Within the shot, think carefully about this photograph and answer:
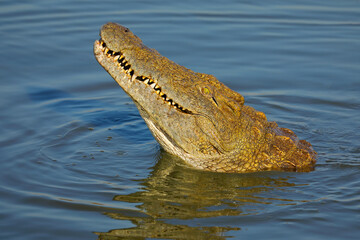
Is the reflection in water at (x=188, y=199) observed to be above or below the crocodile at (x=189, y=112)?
below

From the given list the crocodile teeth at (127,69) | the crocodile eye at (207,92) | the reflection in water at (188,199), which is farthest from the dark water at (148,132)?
the crocodile teeth at (127,69)

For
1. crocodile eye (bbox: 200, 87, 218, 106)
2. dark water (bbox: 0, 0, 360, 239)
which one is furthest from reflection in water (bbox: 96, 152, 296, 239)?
crocodile eye (bbox: 200, 87, 218, 106)

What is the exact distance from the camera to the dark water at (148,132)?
18.3 ft

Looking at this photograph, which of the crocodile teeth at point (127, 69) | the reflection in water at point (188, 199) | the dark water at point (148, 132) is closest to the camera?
the reflection in water at point (188, 199)

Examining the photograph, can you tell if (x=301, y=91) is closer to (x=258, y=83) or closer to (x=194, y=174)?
(x=258, y=83)

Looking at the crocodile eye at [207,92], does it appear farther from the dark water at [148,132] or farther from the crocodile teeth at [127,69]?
the dark water at [148,132]

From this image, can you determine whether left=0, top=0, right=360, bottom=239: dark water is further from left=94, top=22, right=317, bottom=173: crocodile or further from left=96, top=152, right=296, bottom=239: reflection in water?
left=94, top=22, right=317, bottom=173: crocodile

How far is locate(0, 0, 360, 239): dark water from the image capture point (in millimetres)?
5566

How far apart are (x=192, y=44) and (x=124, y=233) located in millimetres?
6645

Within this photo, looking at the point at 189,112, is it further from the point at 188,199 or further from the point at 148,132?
the point at 148,132

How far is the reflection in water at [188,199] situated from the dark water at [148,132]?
0.02m

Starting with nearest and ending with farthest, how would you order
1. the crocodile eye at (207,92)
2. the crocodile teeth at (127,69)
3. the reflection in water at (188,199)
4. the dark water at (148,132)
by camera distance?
the reflection in water at (188,199), the dark water at (148,132), the crocodile teeth at (127,69), the crocodile eye at (207,92)

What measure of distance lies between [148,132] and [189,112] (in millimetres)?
1817

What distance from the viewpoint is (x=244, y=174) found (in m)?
6.76
